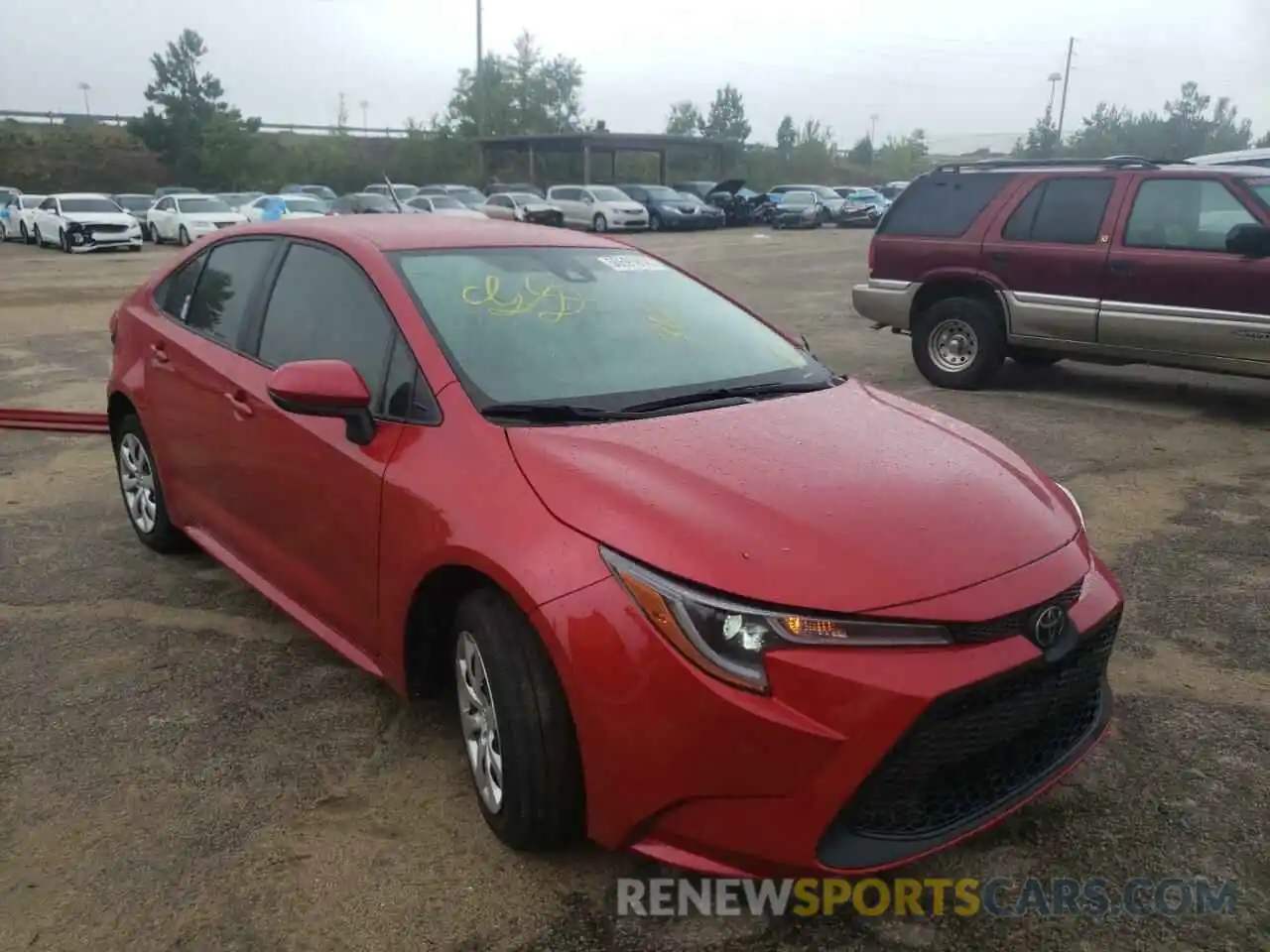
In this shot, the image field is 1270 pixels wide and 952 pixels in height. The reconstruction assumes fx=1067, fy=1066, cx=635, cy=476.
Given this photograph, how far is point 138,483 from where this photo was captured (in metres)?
4.91

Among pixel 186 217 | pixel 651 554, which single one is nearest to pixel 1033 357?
pixel 651 554

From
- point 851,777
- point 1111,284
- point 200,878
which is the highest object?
point 1111,284

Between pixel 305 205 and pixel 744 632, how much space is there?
99.8ft

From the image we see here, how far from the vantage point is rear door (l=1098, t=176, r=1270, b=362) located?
712cm

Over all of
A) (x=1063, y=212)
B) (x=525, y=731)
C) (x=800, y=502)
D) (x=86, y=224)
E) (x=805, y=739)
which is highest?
(x=1063, y=212)

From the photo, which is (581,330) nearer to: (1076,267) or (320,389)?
(320,389)

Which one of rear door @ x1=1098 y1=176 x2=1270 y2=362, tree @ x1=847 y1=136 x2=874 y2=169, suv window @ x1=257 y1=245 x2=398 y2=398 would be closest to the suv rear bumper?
rear door @ x1=1098 y1=176 x2=1270 y2=362

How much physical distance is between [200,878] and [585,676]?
3.84 ft

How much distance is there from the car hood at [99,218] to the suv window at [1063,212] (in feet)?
75.6

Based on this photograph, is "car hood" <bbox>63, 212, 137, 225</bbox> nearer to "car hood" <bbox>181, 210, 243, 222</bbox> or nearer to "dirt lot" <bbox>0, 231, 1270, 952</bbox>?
"car hood" <bbox>181, 210, 243, 222</bbox>

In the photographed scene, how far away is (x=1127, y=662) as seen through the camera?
381 centimetres

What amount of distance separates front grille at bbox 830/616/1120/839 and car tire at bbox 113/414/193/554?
11.4ft

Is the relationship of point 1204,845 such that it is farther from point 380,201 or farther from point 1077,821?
point 380,201

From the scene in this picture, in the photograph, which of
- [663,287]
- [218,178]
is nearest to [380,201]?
[218,178]
